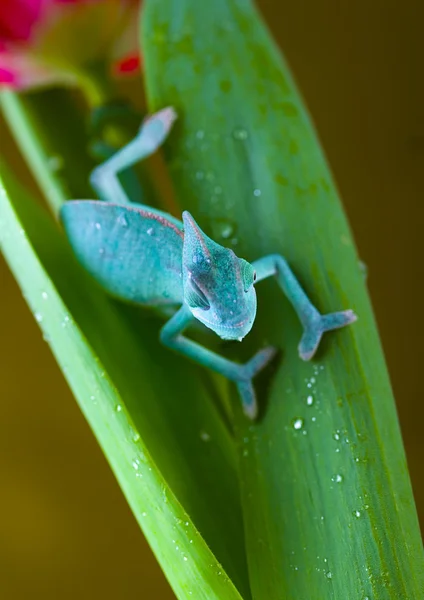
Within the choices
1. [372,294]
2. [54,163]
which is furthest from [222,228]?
[372,294]

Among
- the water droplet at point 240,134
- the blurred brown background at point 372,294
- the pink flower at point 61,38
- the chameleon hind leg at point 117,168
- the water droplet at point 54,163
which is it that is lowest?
the blurred brown background at point 372,294

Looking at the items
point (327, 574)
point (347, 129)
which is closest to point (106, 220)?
point (327, 574)

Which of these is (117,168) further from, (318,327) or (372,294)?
(372,294)

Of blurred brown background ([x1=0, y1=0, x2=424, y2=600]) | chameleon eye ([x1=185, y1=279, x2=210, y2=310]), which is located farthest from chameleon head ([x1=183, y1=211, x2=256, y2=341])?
blurred brown background ([x1=0, y1=0, x2=424, y2=600])

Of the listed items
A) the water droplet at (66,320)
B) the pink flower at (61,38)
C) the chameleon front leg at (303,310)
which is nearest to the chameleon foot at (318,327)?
the chameleon front leg at (303,310)

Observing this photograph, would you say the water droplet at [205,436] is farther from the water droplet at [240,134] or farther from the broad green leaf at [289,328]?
the water droplet at [240,134]

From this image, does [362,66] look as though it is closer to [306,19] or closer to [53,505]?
[306,19]
